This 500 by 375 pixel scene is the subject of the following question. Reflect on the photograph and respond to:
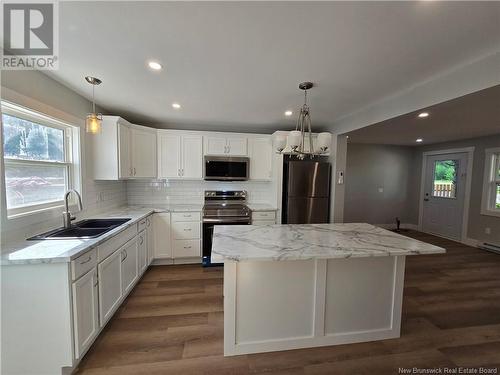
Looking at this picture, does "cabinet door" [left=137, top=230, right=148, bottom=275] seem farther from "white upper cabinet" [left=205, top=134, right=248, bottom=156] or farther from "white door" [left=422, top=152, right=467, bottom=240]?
"white door" [left=422, top=152, right=467, bottom=240]

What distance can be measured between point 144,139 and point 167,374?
9.98ft

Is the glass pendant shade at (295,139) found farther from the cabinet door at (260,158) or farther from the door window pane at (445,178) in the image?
the door window pane at (445,178)

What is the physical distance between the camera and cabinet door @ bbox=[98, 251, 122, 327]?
1.91 m

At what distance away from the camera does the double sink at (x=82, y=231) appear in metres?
1.86

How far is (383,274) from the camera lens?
193cm

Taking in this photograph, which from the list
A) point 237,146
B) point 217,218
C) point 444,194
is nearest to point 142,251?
point 217,218

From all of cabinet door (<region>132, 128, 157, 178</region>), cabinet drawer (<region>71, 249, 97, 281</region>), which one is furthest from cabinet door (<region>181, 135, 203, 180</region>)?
cabinet drawer (<region>71, 249, 97, 281</region>)

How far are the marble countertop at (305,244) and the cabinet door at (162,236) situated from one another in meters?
1.51

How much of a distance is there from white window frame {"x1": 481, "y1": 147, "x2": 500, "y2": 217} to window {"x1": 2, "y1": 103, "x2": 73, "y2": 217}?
7.03 meters

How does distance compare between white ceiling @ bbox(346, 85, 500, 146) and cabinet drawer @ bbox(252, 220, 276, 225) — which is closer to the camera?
white ceiling @ bbox(346, 85, 500, 146)

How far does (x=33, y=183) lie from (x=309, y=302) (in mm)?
2700

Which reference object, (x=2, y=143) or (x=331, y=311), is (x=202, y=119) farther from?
(x=331, y=311)

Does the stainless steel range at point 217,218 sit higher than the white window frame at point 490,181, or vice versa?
the white window frame at point 490,181

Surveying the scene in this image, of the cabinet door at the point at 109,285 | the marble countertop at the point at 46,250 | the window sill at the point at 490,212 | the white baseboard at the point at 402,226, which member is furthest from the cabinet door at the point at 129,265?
the window sill at the point at 490,212
